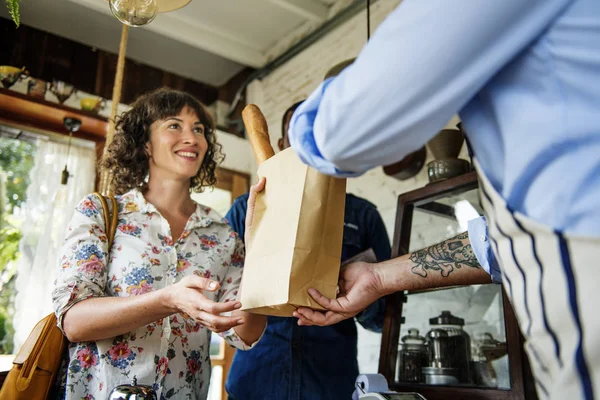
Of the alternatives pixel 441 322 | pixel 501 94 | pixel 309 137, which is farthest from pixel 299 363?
pixel 501 94

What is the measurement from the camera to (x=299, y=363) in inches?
67.9

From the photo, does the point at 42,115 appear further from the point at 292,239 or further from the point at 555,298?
the point at 555,298

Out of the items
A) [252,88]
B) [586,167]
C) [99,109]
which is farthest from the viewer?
[252,88]

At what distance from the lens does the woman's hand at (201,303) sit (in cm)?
113

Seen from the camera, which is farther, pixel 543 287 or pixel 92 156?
pixel 92 156

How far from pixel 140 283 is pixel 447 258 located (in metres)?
0.80

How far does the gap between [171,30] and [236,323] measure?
10.2 ft

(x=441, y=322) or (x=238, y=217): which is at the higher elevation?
(x=238, y=217)

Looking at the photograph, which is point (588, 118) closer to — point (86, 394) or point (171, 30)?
point (86, 394)

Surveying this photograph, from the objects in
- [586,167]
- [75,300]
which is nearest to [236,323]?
[75,300]

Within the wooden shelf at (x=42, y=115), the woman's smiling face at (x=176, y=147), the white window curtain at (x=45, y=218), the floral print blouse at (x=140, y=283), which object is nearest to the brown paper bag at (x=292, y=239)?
the floral print blouse at (x=140, y=283)

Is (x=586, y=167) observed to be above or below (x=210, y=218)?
below

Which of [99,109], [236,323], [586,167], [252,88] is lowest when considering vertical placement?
[236,323]

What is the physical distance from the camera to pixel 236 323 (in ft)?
3.95
